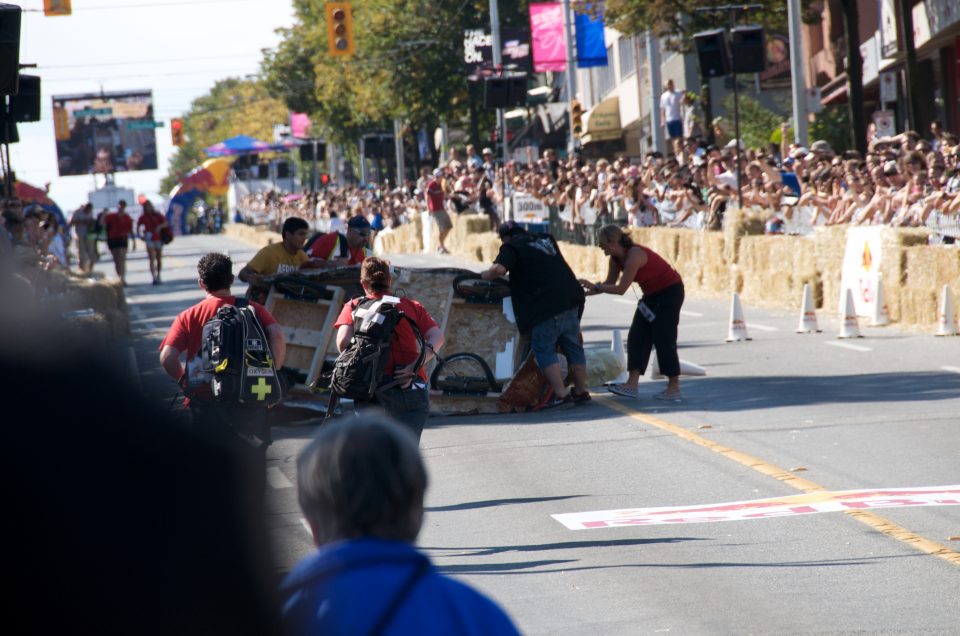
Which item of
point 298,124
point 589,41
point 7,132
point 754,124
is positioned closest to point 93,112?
point 298,124

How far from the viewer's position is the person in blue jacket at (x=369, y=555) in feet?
9.95

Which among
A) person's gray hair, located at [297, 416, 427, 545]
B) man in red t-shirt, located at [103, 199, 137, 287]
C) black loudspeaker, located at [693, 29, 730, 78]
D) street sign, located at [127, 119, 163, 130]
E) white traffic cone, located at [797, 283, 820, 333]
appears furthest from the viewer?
street sign, located at [127, 119, 163, 130]

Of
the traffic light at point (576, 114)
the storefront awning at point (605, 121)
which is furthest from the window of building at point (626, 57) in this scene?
the traffic light at point (576, 114)

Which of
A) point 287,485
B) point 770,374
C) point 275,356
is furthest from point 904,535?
point 770,374

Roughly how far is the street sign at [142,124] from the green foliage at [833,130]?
6923 cm

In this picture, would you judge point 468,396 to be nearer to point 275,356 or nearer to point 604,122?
point 275,356

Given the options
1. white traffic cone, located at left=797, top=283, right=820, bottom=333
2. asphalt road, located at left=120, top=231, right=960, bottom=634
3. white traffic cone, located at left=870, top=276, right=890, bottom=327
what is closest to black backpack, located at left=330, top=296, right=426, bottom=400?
asphalt road, located at left=120, top=231, right=960, bottom=634

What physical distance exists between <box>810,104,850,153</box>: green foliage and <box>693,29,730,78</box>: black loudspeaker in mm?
12344

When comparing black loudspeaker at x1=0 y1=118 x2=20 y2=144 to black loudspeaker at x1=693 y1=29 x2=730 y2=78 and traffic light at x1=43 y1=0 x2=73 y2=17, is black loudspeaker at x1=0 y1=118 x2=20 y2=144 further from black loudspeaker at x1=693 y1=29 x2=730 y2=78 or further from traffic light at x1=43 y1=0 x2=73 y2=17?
black loudspeaker at x1=693 y1=29 x2=730 y2=78

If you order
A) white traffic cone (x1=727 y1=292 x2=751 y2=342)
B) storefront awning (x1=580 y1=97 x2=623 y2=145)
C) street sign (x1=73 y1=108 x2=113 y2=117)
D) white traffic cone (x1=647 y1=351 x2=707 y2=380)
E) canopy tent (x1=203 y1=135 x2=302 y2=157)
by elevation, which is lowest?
white traffic cone (x1=647 y1=351 x2=707 y2=380)

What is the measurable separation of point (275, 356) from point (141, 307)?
24.4 meters

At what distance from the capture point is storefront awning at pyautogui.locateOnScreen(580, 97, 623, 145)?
2525 inches

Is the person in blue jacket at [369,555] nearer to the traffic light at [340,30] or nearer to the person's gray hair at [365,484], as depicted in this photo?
the person's gray hair at [365,484]

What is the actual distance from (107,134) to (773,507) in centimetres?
10977
